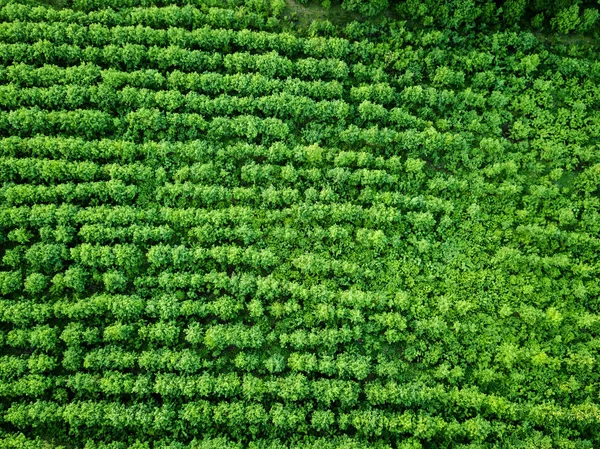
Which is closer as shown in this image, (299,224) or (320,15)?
(299,224)

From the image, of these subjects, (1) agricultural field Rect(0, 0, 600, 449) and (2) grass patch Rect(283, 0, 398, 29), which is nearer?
(1) agricultural field Rect(0, 0, 600, 449)

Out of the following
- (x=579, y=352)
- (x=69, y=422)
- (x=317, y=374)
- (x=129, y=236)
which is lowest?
(x=69, y=422)

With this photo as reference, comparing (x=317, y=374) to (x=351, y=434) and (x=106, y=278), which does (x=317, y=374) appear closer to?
(x=351, y=434)

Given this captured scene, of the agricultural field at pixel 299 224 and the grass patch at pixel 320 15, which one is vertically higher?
the grass patch at pixel 320 15

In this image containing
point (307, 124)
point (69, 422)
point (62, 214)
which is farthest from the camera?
point (307, 124)

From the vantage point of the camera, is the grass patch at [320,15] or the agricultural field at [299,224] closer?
the agricultural field at [299,224]

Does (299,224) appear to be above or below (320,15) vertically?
below

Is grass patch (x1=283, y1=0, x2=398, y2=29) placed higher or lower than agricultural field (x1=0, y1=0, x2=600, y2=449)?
higher

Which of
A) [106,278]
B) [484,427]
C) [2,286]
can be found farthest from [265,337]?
[2,286]
